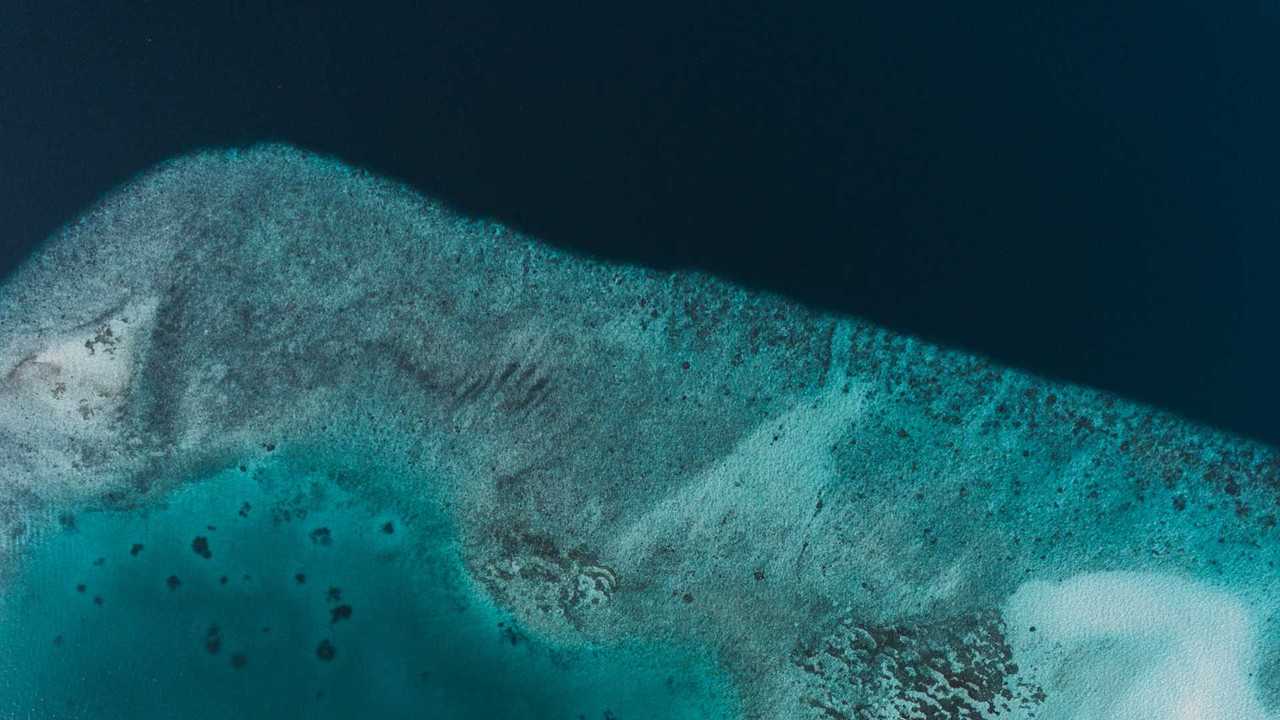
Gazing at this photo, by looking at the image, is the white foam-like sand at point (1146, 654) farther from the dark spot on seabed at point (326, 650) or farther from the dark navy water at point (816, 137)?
the dark spot on seabed at point (326, 650)

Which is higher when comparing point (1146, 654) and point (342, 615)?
point (1146, 654)

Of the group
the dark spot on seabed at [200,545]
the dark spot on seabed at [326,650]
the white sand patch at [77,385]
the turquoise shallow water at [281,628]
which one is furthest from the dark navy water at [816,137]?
the dark spot on seabed at [326,650]

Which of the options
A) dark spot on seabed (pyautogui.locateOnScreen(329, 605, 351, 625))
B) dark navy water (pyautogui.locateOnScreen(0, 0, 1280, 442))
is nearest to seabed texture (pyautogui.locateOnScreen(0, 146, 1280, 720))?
dark spot on seabed (pyautogui.locateOnScreen(329, 605, 351, 625))

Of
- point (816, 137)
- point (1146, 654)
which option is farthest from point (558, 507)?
point (1146, 654)

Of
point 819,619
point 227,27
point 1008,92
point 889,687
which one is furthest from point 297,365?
→ point 1008,92

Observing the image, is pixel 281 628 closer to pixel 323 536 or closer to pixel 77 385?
pixel 323 536

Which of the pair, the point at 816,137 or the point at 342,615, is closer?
the point at 342,615

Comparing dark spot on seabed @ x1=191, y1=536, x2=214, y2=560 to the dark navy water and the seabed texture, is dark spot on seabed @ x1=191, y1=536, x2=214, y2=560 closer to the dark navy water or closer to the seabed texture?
the seabed texture

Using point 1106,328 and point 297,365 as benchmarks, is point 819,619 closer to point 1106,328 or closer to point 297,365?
point 1106,328
